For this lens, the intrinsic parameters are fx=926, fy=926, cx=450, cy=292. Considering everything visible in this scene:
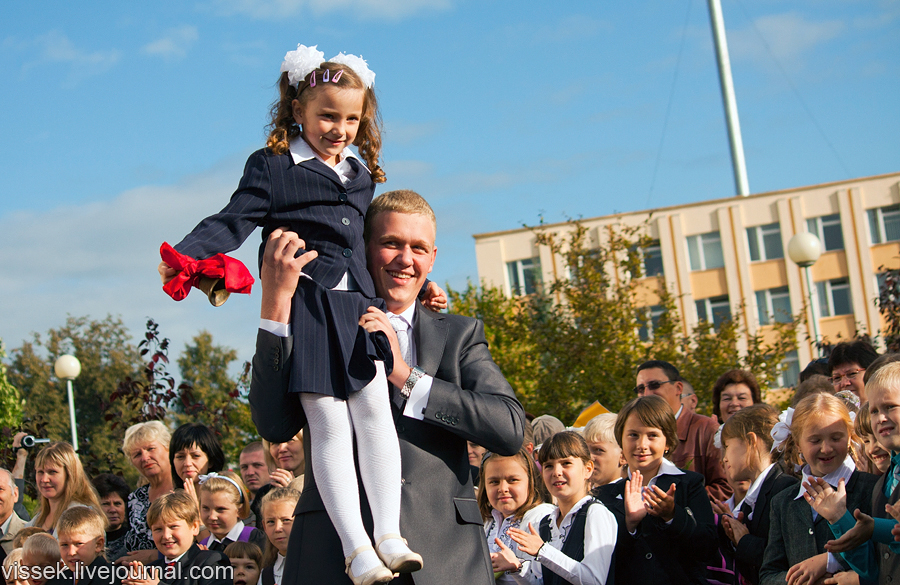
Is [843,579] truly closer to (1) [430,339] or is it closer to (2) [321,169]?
(1) [430,339]

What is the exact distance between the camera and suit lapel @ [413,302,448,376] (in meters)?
3.06

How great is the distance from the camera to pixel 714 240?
43.5 metres

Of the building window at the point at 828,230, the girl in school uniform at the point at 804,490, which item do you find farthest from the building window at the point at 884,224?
the girl in school uniform at the point at 804,490

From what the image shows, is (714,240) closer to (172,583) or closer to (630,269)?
(630,269)

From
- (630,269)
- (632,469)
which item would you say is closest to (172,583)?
(632,469)

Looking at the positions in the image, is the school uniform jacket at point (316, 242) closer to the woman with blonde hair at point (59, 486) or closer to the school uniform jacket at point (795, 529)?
the school uniform jacket at point (795, 529)

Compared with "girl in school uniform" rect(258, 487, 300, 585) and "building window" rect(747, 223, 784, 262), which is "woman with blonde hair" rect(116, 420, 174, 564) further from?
"building window" rect(747, 223, 784, 262)

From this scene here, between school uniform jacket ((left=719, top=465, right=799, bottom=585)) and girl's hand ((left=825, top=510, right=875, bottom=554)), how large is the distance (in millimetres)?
972

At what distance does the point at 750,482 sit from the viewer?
5.71m

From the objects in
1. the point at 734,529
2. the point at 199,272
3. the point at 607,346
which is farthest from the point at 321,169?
the point at 607,346

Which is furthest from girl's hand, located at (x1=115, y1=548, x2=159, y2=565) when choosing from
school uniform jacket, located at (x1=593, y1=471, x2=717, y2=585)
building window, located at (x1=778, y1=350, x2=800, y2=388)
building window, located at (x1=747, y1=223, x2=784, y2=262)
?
building window, located at (x1=747, y1=223, x2=784, y2=262)

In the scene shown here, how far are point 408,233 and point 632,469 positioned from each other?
10.3 feet

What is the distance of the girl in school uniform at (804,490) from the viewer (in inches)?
185

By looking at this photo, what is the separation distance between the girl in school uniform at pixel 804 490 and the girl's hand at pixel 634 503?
0.70m
